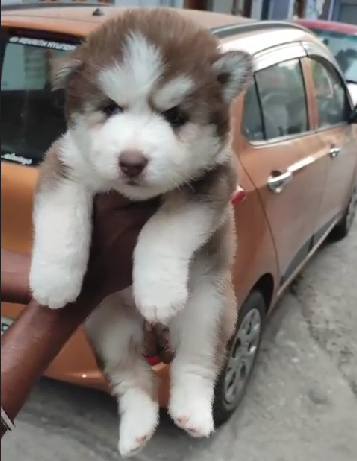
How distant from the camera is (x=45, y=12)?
1108 mm

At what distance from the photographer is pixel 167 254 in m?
0.61

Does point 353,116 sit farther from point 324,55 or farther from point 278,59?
point 278,59

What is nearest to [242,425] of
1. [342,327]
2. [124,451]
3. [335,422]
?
[335,422]

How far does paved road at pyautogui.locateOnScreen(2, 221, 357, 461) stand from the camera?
1.31 meters

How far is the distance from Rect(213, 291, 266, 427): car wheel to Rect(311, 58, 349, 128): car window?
48 cm

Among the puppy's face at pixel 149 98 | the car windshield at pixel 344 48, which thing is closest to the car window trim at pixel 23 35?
the puppy's face at pixel 149 98

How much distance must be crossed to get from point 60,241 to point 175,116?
158mm

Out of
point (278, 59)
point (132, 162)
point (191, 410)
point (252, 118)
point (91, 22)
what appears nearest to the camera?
point (132, 162)

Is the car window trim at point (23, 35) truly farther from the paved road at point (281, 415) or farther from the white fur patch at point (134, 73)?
the paved road at point (281, 415)

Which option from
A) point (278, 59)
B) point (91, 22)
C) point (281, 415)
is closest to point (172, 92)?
point (91, 22)

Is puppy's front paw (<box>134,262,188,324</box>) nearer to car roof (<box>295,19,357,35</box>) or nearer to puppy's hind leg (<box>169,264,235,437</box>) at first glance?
puppy's hind leg (<box>169,264,235,437</box>)

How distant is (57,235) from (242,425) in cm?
93

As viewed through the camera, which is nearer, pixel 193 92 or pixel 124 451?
pixel 193 92

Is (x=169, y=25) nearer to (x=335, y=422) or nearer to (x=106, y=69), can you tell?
(x=106, y=69)
